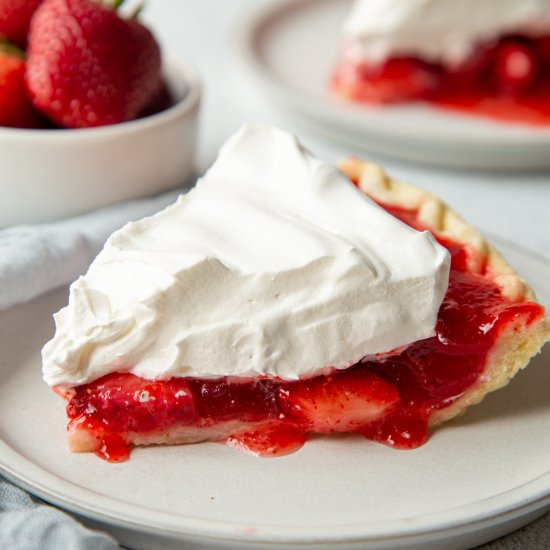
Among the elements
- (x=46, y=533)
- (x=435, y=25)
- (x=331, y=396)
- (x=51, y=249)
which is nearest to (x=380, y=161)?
(x=435, y=25)

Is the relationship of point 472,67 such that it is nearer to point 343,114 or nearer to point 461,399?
point 343,114

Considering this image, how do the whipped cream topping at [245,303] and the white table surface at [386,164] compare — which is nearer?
the whipped cream topping at [245,303]

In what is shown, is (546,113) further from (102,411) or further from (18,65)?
(102,411)

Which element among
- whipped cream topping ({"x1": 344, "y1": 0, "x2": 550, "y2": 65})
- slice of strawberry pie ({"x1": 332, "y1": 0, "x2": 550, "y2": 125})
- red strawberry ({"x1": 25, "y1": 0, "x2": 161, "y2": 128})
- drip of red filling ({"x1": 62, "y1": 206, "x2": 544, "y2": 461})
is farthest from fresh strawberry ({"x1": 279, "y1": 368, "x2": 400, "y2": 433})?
whipped cream topping ({"x1": 344, "y1": 0, "x2": 550, "y2": 65})

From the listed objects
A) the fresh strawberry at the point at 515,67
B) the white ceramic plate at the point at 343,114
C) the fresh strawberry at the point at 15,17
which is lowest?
the fresh strawberry at the point at 515,67

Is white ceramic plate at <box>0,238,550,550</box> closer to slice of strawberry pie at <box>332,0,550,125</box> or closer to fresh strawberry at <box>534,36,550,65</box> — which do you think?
slice of strawberry pie at <box>332,0,550,125</box>

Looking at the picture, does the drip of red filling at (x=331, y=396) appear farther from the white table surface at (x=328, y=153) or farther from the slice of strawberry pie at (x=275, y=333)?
the white table surface at (x=328, y=153)

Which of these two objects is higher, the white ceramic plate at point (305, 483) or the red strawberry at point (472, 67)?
the white ceramic plate at point (305, 483)

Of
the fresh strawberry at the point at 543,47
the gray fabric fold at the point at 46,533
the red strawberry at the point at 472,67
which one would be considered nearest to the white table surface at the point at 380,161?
the red strawberry at the point at 472,67
